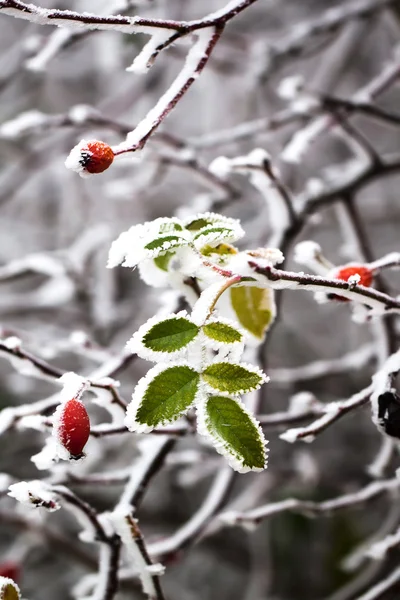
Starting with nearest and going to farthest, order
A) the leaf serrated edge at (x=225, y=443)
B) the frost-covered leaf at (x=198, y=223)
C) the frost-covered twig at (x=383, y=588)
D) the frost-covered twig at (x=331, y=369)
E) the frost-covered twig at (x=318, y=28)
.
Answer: the leaf serrated edge at (x=225, y=443)
the frost-covered leaf at (x=198, y=223)
the frost-covered twig at (x=383, y=588)
the frost-covered twig at (x=331, y=369)
the frost-covered twig at (x=318, y=28)

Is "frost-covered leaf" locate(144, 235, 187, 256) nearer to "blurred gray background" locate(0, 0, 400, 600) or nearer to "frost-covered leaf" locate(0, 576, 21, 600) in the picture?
"frost-covered leaf" locate(0, 576, 21, 600)

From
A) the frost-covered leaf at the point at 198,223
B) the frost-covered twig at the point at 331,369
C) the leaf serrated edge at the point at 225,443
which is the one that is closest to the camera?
the leaf serrated edge at the point at 225,443

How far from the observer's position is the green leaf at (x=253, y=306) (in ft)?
1.85

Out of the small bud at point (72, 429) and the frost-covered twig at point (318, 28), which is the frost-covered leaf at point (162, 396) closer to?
the small bud at point (72, 429)

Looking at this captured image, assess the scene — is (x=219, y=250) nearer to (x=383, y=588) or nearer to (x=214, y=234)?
(x=214, y=234)

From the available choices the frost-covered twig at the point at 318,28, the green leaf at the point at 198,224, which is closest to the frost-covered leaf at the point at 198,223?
the green leaf at the point at 198,224

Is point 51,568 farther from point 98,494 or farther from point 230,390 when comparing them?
point 230,390

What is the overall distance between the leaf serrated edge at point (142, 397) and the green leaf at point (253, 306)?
13 centimetres

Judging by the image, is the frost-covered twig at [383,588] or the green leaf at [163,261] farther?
the frost-covered twig at [383,588]

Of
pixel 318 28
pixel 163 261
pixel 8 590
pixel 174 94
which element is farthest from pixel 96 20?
pixel 318 28

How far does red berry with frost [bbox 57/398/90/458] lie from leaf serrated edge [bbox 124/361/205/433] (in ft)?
0.11

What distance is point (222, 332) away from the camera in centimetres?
44

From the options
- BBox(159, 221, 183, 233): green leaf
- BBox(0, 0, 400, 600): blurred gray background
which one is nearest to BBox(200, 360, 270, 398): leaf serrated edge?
BBox(159, 221, 183, 233): green leaf

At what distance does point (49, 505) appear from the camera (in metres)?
0.50
